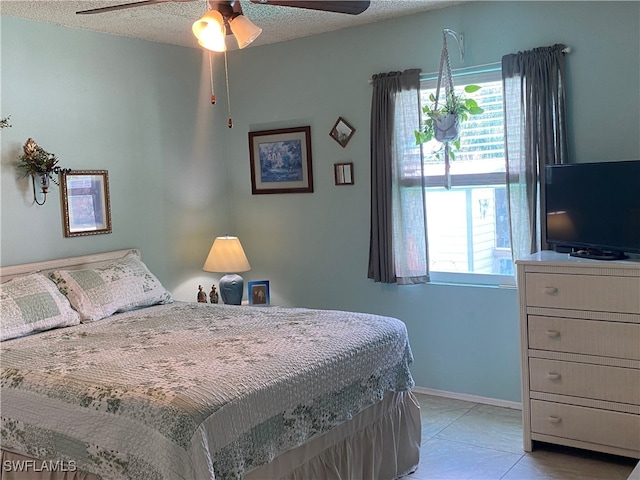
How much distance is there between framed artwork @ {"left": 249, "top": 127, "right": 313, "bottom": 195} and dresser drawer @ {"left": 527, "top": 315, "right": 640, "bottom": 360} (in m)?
2.07

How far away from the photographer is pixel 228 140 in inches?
208

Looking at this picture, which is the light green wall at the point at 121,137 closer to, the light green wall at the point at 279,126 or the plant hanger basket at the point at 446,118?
the light green wall at the point at 279,126

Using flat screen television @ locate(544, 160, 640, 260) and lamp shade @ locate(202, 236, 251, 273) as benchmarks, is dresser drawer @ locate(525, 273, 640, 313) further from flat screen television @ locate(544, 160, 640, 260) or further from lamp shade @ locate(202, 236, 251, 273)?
lamp shade @ locate(202, 236, 251, 273)

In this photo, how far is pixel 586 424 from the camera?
331cm

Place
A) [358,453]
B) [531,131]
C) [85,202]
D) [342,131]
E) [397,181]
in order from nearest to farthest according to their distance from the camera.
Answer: [358,453], [531,131], [85,202], [397,181], [342,131]

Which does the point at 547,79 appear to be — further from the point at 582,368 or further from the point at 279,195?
the point at 279,195

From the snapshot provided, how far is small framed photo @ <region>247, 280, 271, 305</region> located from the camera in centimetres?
473

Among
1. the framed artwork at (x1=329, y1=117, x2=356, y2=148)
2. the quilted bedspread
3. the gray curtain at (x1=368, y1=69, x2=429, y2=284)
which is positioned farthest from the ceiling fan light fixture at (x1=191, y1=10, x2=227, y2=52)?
the framed artwork at (x1=329, y1=117, x2=356, y2=148)

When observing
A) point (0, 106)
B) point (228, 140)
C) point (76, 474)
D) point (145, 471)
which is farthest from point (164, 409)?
point (228, 140)

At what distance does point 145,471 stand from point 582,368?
2.16 m

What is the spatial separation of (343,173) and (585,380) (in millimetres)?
2137

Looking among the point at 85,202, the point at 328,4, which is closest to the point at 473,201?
the point at 328,4

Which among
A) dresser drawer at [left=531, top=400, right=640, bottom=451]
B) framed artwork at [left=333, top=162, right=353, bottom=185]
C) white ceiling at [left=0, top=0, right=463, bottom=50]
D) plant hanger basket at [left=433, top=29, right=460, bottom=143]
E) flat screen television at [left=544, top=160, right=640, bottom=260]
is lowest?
dresser drawer at [left=531, top=400, right=640, bottom=451]

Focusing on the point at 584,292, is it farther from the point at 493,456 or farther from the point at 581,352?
the point at 493,456
